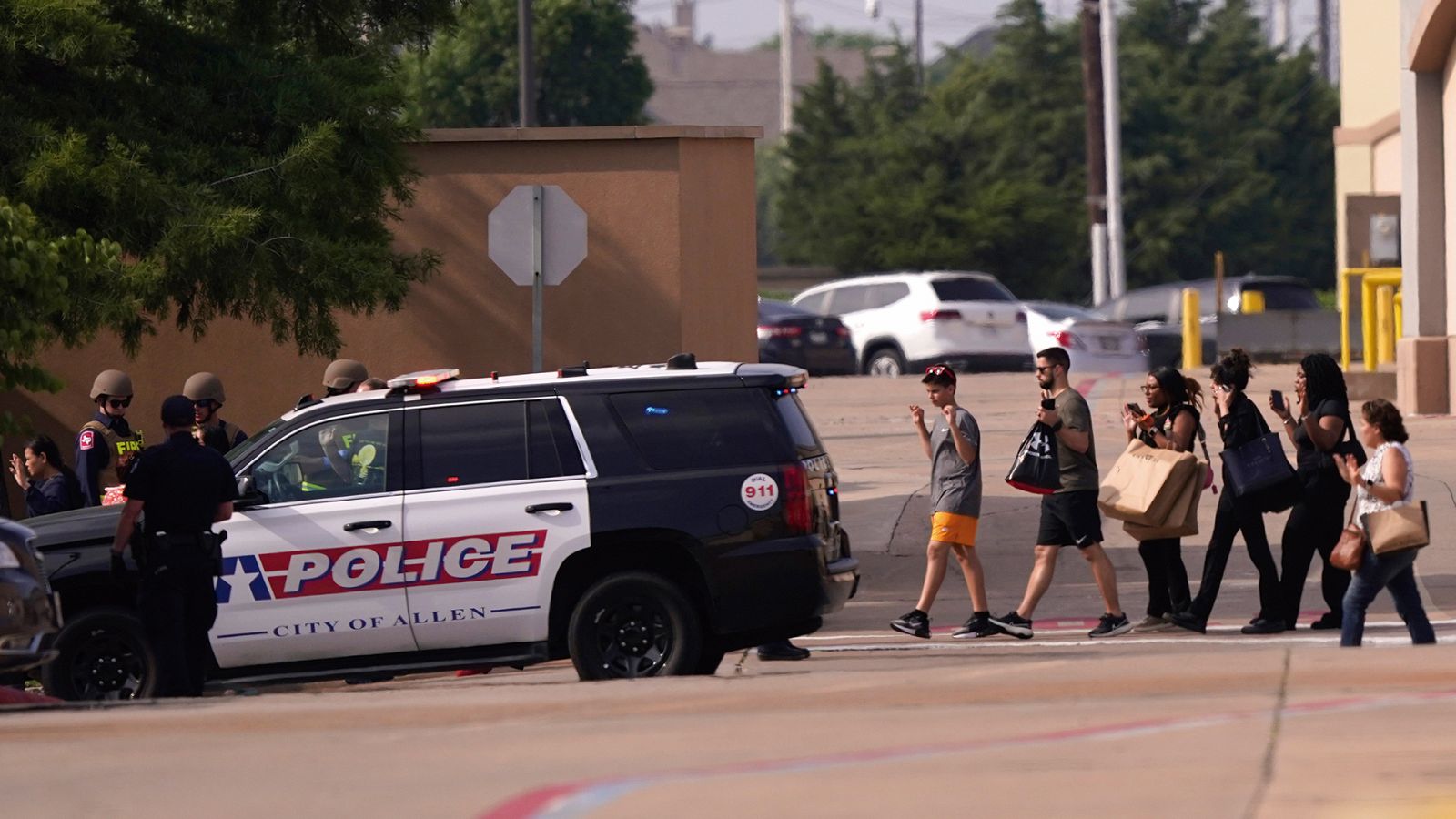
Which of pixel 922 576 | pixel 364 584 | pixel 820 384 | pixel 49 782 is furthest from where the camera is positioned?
pixel 820 384

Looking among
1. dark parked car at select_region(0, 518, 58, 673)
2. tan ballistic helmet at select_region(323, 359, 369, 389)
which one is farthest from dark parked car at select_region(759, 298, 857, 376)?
dark parked car at select_region(0, 518, 58, 673)

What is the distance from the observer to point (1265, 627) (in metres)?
11.4

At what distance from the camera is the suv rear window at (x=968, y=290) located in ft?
105

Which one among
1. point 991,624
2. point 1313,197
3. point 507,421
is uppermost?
point 1313,197

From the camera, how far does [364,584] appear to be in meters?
9.80

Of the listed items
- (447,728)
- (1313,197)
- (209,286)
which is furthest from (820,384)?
(1313,197)

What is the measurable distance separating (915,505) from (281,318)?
5.25 metres

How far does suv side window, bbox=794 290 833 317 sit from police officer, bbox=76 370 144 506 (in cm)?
2217

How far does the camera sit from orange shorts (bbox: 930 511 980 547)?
454 inches

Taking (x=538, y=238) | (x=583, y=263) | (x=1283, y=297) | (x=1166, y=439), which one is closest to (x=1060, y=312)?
A: (x=1283, y=297)

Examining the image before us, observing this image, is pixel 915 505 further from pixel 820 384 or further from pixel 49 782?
pixel 820 384

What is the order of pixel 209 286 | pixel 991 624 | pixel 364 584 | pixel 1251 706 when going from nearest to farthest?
pixel 1251 706
pixel 364 584
pixel 991 624
pixel 209 286

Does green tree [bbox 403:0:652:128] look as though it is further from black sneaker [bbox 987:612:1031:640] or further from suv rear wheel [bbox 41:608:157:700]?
suv rear wheel [bbox 41:608:157:700]

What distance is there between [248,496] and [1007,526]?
6.92m
